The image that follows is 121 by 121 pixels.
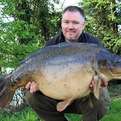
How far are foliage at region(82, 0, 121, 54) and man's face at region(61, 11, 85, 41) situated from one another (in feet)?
35.9

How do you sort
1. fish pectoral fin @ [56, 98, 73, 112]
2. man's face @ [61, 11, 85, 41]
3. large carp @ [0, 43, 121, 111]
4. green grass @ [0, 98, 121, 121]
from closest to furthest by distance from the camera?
large carp @ [0, 43, 121, 111] → fish pectoral fin @ [56, 98, 73, 112] → man's face @ [61, 11, 85, 41] → green grass @ [0, 98, 121, 121]

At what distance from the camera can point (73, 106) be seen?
4969 mm

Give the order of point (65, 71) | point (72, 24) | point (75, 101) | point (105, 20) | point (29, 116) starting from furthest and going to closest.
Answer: point (105, 20)
point (29, 116)
point (75, 101)
point (72, 24)
point (65, 71)

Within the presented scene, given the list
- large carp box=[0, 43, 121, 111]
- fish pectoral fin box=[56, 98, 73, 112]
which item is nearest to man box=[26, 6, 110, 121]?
large carp box=[0, 43, 121, 111]

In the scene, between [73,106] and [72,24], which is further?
[73,106]

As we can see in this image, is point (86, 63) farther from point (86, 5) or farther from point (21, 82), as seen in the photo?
point (86, 5)

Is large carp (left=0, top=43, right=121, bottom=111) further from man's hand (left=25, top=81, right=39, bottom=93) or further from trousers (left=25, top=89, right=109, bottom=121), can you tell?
trousers (left=25, top=89, right=109, bottom=121)

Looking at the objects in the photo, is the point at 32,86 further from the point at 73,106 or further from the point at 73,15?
the point at 73,15

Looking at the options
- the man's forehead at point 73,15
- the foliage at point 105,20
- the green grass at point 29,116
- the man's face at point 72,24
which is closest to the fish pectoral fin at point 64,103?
the man's face at point 72,24

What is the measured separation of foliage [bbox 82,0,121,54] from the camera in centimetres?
1577

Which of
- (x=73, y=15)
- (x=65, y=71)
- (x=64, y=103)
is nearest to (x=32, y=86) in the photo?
(x=64, y=103)

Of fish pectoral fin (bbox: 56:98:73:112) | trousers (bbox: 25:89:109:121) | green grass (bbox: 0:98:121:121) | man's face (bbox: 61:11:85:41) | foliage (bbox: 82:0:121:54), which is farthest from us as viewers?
foliage (bbox: 82:0:121:54)

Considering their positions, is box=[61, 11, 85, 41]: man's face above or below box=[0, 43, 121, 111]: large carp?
above

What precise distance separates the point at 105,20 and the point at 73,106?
11562mm
